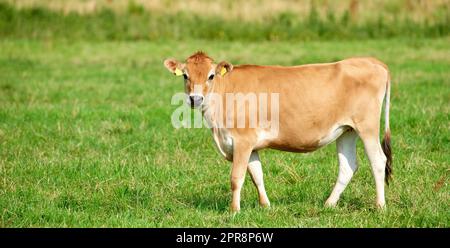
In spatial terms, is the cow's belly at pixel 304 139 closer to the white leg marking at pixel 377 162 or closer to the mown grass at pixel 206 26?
the white leg marking at pixel 377 162

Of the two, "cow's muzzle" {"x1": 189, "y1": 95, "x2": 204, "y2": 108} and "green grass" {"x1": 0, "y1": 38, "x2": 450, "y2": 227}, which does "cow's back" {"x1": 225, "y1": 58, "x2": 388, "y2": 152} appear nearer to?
"cow's muzzle" {"x1": 189, "y1": 95, "x2": 204, "y2": 108}

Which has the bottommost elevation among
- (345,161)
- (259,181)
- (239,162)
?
(259,181)

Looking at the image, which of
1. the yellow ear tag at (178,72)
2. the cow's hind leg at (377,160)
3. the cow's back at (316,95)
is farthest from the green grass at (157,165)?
the yellow ear tag at (178,72)

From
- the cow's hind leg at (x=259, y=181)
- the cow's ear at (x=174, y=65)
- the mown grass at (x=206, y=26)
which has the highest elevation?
the cow's ear at (x=174, y=65)

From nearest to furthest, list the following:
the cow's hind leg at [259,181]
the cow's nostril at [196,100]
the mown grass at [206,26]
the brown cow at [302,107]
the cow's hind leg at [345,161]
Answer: the cow's nostril at [196,100] < the brown cow at [302,107] < the cow's hind leg at [259,181] < the cow's hind leg at [345,161] < the mown grass at [206,26]

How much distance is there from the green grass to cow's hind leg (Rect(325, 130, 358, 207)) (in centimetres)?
18

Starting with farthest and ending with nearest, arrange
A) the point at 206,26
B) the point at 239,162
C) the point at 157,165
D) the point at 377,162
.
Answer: the point at 206,26 < the point at 157,165 < the point at 377,162 < the point at 239,162

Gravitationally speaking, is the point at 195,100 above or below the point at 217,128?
above

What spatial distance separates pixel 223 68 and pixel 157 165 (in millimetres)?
2130

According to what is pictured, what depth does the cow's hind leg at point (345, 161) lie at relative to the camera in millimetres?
8586

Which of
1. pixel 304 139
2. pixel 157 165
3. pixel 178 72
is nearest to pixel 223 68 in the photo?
pixel 178 72

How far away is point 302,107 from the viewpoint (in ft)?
27.5

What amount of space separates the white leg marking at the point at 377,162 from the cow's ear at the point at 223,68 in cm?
146

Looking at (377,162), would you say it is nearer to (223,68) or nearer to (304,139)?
(304,139)
